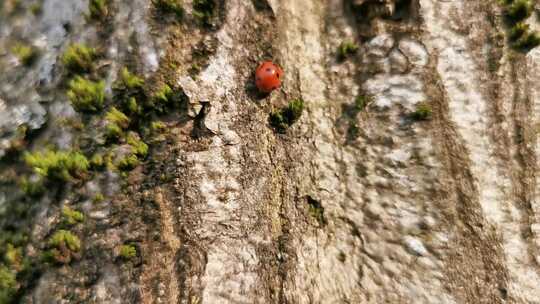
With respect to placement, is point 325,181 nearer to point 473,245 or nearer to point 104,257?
point 473,245

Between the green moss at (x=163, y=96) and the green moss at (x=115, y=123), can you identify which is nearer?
the green moss at (x=115, y=123)

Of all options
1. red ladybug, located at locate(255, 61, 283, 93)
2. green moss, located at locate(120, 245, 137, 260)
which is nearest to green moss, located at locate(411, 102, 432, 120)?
red ladybug, located at locate(255, 61, 283, 93)

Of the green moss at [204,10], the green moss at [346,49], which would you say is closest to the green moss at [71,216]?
the green moss at [204,10]

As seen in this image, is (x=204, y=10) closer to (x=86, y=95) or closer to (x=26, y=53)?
(x=86, y=95)

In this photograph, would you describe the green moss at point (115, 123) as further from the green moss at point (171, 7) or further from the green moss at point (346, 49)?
the green moss at point (346, 49)

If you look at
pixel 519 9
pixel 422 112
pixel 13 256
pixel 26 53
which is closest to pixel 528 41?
pixel 519 9

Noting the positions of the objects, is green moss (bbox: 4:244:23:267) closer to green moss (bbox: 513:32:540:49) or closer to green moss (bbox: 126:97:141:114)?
green moss (bbox: 126:97:141:114)

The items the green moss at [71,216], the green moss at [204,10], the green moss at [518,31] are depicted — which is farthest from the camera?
the green moss at [518,31]

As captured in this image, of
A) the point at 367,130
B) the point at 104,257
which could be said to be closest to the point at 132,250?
the point at 104,257
